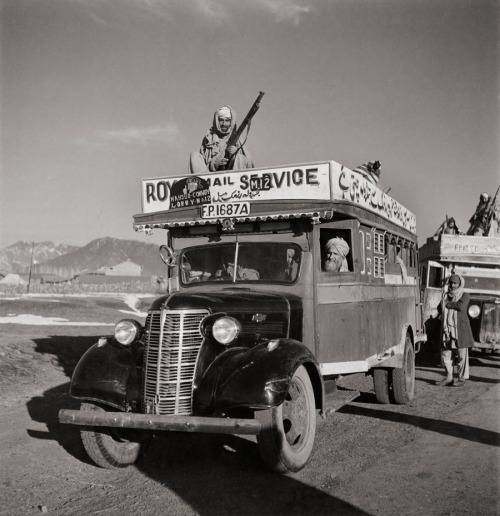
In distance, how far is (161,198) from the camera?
654 cm

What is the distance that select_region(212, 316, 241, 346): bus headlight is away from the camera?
4848 millimetres

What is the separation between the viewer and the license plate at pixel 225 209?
602cm

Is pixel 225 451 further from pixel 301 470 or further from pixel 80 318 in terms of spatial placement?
pixel 80 318

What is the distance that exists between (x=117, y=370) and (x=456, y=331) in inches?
246

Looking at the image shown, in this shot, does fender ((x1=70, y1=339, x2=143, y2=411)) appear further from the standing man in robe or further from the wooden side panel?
the standing man in robe

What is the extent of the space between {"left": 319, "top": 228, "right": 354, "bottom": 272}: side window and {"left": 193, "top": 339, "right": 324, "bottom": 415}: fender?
1.51 metres

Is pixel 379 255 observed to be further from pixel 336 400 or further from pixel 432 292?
pixel 432 292

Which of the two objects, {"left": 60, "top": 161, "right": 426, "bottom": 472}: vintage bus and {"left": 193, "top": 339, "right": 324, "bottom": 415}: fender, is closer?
{"left": 193, "top": 339, "right": 324, "bottom": 415}: fender

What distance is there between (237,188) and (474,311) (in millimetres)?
7255

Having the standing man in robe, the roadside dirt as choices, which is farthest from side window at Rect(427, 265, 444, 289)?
the standing man in robe

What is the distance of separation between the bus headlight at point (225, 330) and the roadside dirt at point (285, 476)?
3.62ft

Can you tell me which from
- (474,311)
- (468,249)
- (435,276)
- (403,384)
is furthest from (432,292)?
(403,384)

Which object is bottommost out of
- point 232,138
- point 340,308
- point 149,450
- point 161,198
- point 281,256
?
point 149,450

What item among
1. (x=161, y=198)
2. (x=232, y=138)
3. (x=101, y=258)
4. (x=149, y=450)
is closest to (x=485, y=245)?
(x=232, y=138)
